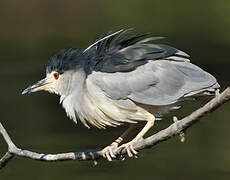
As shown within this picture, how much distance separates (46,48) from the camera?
49.5 ft

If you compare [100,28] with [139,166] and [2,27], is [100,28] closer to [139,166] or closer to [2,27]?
[2,27]

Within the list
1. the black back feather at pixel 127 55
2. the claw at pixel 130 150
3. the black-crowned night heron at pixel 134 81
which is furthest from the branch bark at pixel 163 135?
the black back feather at pixel 127 55

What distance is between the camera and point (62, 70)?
5.39 meters

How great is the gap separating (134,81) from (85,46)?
9083 millimetres

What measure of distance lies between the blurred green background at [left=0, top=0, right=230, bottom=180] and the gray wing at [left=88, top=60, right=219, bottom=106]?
3.19 meters

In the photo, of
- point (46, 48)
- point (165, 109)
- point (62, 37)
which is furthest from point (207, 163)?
point (62, 37)

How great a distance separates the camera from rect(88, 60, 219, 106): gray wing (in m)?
5.11

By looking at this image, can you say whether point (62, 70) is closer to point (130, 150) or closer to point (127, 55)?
point (127, 55)

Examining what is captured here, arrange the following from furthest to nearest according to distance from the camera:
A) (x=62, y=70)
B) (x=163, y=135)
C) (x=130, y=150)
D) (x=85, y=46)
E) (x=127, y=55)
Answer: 1. (x=85, y=46)
2. (x=62, y=70)
3. (x=127, y=55)
4. (x=130, y=150)
5. (x=163, y=135)

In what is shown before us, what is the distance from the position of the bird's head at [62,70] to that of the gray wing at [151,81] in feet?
0.64

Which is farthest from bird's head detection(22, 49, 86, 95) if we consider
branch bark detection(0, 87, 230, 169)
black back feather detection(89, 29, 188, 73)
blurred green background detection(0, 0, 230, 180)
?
blurred green background detection(0, 0, 230, 180)

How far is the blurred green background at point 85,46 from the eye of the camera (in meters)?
8.91

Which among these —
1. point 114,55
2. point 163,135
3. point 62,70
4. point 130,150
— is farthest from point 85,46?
A: point 163,135

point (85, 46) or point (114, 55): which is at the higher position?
point (114, 55)
